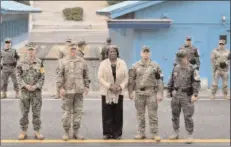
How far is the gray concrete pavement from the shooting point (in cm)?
A: 957

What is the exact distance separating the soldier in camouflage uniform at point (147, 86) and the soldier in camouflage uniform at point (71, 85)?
92 centimetres

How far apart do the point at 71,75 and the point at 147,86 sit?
1.39 m

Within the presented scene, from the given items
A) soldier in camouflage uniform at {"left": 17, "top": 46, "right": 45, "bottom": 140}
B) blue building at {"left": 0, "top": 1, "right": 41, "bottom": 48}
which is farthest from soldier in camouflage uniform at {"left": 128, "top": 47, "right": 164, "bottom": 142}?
blue building at {"left": 0, "top": 1, "right": 41, "bottom": 48}

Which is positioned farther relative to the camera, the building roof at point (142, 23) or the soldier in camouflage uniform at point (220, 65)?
the building roof at point (142, 23)

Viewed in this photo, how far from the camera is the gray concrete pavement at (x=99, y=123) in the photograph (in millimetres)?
9570

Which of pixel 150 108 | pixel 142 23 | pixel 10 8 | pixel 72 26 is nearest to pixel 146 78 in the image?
pixel 150 108

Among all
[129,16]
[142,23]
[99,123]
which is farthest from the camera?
[129,16]

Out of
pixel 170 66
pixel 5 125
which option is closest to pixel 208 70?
pixel 170 66

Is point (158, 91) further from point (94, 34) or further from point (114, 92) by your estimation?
point (94, 34)

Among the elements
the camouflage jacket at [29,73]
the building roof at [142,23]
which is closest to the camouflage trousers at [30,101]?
the camouflage jacket at [29,73]

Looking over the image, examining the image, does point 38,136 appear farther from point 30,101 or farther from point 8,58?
point 8,58

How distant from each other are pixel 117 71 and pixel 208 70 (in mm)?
7603

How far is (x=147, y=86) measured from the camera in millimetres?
9398

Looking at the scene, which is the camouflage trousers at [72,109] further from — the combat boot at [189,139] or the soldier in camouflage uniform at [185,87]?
the combat boot at [189,139]
